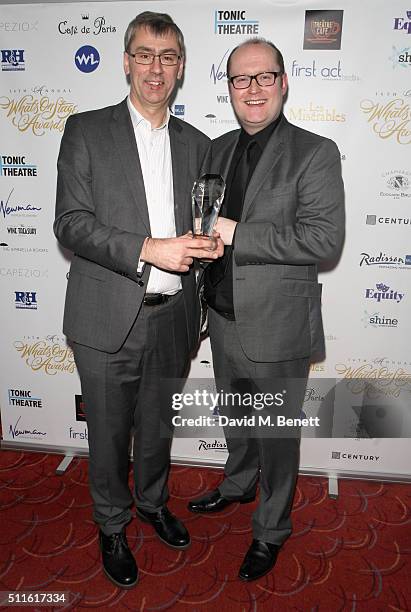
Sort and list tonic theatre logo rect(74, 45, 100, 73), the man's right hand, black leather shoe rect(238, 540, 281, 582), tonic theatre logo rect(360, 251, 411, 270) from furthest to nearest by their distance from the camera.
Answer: tonic theatre logo rect(360, 251, 411, 270), tonic theatre logo rect(74, 45, 100, 73), black leather shoe rect(238, 540, 281, 582), the man's right hand

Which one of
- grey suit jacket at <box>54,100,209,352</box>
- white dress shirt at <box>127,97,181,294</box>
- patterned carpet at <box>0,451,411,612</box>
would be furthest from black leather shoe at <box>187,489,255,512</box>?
white dress shirt at <box>127,97,181,294</box>

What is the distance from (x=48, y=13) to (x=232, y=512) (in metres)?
2.68

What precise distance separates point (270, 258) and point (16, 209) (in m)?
1.54

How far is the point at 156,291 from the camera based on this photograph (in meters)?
2.30

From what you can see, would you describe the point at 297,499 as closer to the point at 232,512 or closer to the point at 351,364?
the point at 232,512

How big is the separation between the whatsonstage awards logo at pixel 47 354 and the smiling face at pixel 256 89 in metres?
1.68

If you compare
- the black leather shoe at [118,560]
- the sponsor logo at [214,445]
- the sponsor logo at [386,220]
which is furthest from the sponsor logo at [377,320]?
the black leather shoe at [118,560]

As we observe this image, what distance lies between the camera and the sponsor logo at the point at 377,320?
2891 millimetres

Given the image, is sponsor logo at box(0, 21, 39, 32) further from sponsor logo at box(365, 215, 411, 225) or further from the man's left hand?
sponsor logo at box(365, 215, 411, 225)

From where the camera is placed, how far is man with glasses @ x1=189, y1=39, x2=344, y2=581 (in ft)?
7.03

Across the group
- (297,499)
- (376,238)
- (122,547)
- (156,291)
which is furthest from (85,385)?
(376,238)

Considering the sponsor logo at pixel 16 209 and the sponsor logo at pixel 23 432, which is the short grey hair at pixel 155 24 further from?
the sponsor logo at pixel 23 432

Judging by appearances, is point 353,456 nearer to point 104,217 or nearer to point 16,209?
point 104,217

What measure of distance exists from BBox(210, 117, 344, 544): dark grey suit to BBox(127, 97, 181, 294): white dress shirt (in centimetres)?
27
